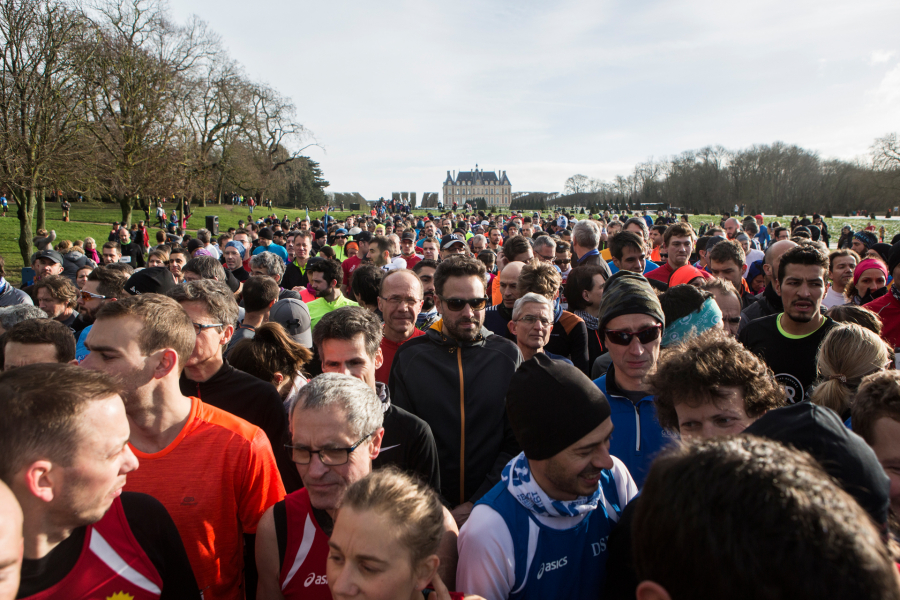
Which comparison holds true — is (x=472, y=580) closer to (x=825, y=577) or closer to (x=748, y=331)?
(x=825, y=577)

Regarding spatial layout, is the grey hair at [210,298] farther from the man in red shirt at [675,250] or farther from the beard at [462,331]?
the man in red shirt at [675,250]

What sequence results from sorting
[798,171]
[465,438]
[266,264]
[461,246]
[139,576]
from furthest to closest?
1. [798,171]
2. [461,246]
3. [266,264]
4. [465,438]
5. [139,576]

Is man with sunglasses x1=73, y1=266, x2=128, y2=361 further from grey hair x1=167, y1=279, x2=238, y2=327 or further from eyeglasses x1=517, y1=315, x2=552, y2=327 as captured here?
eyeglasses x1=517, y1=315, x2=552, y2=327

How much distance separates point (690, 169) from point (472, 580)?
90623 mm

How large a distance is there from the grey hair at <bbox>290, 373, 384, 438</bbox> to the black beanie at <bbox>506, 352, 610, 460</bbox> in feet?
1.92

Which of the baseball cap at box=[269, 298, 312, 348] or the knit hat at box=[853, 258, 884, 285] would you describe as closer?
the baseball cap at box=[269, 298, 312, 348]

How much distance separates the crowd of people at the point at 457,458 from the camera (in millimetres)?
994

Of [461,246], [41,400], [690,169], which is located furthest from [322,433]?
[690,169]

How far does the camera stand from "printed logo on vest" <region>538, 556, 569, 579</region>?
1952mm

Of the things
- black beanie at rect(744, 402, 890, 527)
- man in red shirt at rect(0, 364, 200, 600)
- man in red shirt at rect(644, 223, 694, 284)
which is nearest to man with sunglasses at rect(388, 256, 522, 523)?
man in red shirt at rect(0, 364, 200, 600)

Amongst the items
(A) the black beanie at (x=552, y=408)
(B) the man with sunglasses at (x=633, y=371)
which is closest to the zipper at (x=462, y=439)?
(B) the man with sunglasses at (x=633, y=371)

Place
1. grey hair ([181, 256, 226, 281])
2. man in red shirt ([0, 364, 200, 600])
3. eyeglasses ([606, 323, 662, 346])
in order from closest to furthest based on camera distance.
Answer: man in red shirt ([0, 364, 200, 600]) → eyeglasses ([606, 323, 662, 346]) → grey hair ([181, 256, 226, 281])

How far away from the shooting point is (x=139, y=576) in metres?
1.82

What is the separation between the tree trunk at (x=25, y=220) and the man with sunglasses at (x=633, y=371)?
21499mm
